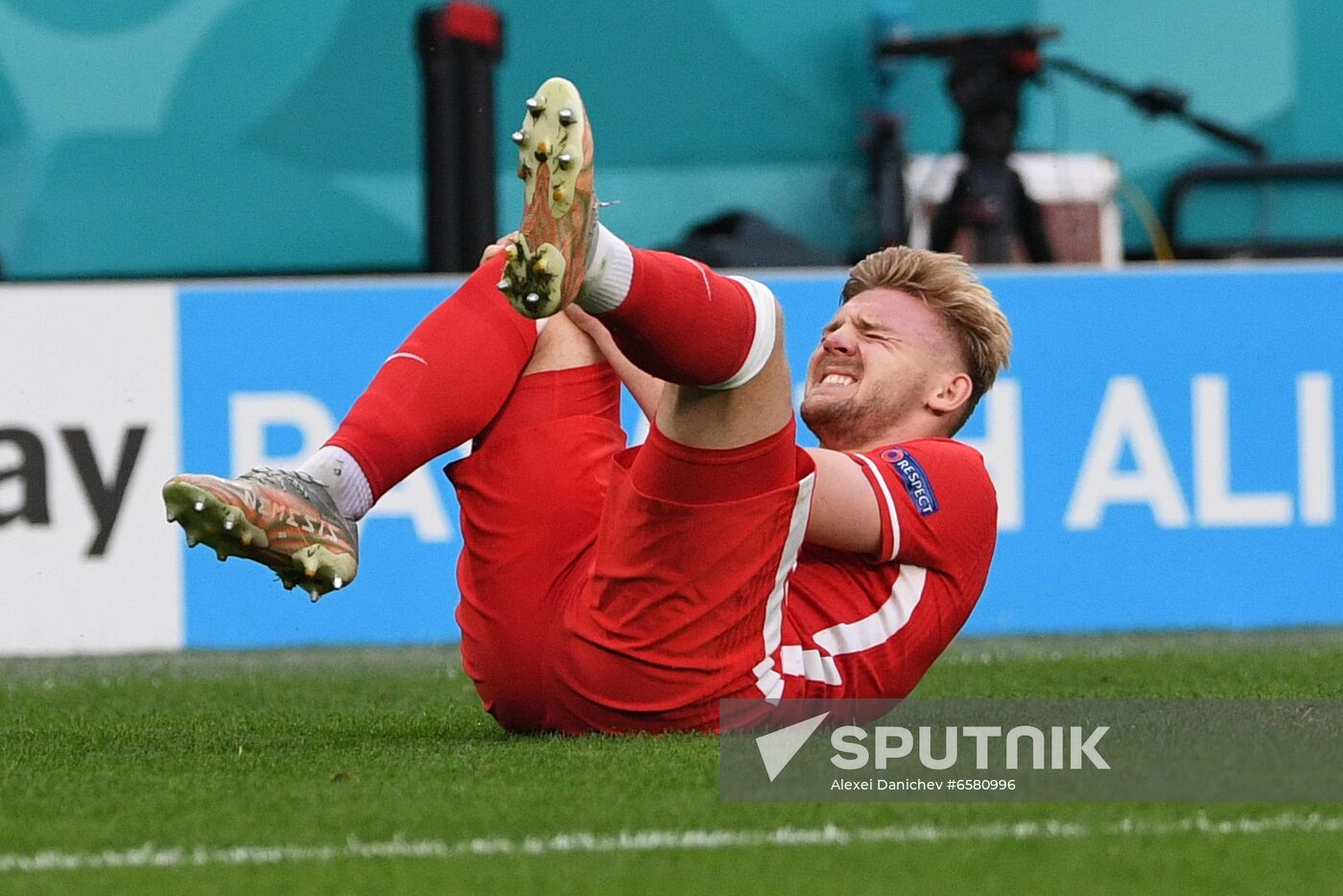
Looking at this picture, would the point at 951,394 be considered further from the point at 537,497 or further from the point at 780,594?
Answer: the point at 537,497

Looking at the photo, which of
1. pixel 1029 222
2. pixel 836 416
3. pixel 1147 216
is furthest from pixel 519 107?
pixel 836 416

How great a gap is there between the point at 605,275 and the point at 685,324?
12cm

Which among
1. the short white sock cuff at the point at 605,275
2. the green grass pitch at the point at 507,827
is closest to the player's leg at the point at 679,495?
the short white sock cuff at the point at 605,275

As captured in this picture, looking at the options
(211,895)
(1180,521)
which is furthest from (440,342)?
(1180,521)

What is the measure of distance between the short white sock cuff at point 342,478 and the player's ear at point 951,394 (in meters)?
0.86

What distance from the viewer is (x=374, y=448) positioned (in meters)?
3.19

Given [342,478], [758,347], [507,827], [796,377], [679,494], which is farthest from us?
[796,377]

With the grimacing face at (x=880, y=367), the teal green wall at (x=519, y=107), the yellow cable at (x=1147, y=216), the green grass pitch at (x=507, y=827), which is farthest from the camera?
the yellow cable at (x=1147, y=216)

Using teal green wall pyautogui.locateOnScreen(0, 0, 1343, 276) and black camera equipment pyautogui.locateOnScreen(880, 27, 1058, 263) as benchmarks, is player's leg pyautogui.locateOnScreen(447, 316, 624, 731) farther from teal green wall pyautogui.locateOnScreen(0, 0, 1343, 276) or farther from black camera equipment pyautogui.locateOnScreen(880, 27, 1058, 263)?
teal green wall pyautogui.locateOnScreen(0, 0, 1343, 276)

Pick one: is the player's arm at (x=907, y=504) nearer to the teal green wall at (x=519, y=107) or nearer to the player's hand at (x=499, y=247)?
the player's hand at (x=499, y=247)

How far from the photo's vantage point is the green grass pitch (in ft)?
7.97

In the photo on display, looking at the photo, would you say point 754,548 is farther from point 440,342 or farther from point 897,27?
point 897,27

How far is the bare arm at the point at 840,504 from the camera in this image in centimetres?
315

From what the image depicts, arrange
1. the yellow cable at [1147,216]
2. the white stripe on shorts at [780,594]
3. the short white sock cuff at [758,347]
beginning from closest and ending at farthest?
the short white sock cuff at [758,347], the white stripe on shorts at [780,594], the yellow cable at [1147,216]
